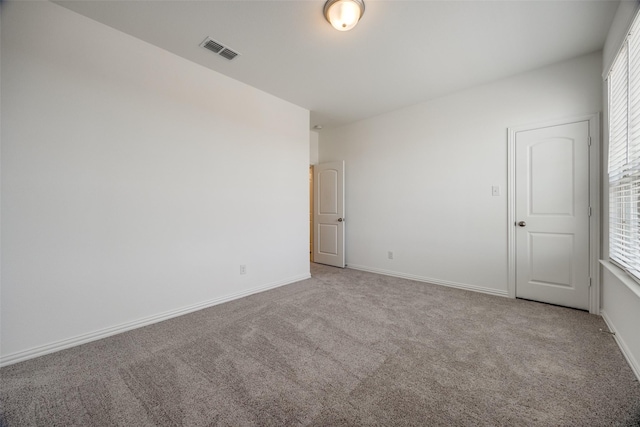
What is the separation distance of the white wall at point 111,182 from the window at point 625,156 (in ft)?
11.1

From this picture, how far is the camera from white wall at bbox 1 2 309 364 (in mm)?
1829

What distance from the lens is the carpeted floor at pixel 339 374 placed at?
132 centimetres

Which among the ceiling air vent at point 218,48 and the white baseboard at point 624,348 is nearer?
the white baseboard at point 624,348

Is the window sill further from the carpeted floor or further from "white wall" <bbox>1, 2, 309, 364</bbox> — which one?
"white wall" <bbox>1, 2, 309, 364</bbox>

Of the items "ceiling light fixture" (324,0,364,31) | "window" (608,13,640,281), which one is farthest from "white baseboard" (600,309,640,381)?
"ceiling light fixture" (324,0,364,31)

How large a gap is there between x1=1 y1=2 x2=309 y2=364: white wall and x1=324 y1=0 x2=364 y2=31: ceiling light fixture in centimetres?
159

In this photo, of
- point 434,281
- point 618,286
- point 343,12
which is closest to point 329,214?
point 434,281

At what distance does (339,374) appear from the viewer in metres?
1.63

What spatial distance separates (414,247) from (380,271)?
740 mm

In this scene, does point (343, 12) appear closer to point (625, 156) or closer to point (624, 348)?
point (625, 156)

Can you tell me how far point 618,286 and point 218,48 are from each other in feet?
13.4

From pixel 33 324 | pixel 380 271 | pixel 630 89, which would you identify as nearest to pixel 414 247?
pixel 380 271

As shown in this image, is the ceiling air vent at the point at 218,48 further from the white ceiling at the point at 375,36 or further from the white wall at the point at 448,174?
the white wall at the point at 448,174

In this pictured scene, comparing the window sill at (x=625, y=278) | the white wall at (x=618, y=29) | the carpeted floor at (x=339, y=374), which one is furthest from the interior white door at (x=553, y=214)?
the white wall at (x=618, y=29)
